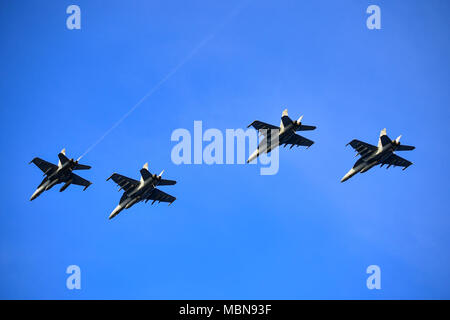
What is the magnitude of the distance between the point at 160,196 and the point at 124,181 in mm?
8218

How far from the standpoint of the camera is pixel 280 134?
67.9 m

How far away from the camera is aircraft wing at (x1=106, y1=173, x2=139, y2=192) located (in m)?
67.6

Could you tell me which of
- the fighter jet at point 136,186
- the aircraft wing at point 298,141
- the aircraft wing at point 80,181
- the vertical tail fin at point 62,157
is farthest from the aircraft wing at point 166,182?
the aircraft wing at point 298,141

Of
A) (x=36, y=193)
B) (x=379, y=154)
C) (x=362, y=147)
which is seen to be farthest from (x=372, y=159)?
(x=36, y=193)

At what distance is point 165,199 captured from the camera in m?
75.4

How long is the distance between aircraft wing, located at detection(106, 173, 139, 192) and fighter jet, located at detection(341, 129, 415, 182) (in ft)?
92.1

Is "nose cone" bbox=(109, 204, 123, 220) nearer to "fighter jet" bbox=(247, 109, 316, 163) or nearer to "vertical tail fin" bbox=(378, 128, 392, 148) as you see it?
"fighter jet" bbox=(247, 109, 316, 163)

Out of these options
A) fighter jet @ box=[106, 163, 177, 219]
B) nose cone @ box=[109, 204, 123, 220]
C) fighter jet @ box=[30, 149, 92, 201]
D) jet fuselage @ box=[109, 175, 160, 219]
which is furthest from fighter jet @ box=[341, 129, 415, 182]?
fighter jet @ box=[30, 149, 92, 201]

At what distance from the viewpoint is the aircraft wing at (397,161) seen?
232 ft

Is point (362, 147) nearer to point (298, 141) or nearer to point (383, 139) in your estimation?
point (383, 139)

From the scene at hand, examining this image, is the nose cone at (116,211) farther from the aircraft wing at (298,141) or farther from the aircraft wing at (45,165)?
the aircraft wing at (298,141)
